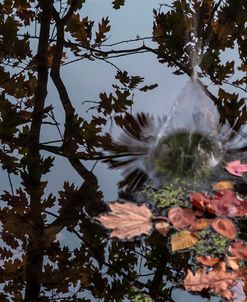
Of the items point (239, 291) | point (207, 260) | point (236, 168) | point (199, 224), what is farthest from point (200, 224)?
point (236, 168)

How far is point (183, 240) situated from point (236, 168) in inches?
16.1

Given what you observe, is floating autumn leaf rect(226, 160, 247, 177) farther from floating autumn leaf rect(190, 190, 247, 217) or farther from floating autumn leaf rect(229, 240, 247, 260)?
floating autumn leaf rect(229, 240, 247, 260)

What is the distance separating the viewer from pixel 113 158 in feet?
5.12

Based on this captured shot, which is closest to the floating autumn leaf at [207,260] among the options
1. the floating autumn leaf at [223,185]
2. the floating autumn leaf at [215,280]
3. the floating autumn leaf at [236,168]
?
the floating autumn leaf at [215,280]

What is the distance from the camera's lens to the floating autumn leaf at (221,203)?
123 centimetres

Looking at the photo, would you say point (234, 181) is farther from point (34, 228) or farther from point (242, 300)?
point (34, 228)

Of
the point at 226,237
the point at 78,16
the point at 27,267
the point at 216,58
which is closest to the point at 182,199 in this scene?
the point at 226,237

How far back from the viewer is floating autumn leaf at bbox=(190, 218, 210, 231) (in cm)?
117

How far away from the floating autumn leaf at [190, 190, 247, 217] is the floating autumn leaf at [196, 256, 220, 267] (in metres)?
0.15

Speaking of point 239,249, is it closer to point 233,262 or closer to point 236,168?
point 233,262

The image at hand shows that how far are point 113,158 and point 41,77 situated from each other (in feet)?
2.92

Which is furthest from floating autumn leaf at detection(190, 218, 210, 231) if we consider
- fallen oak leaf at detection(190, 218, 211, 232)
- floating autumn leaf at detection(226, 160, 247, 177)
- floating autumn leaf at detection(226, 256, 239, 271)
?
floating autumn leaf at detection(226, 160, 247, 177)

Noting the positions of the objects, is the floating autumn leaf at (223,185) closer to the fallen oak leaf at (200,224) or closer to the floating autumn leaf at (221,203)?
the floating autumn leaf at (221,203)

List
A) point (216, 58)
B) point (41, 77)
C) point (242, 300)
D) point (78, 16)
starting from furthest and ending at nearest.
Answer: point (78, 16) → point (216, 58) → point (41, 77) → point (242, 300)
